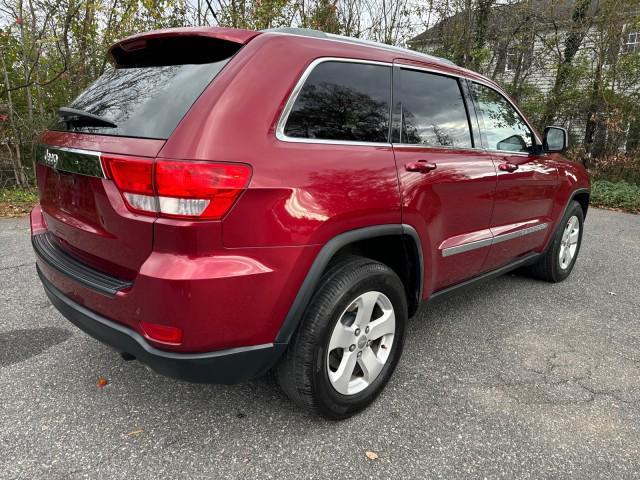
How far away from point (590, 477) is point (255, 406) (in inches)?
60.1

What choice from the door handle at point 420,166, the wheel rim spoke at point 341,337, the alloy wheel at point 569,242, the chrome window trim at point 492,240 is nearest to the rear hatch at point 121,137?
the wheel rim spoke at point 341,337

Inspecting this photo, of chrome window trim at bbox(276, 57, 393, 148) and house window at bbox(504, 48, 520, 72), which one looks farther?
house window at bbox(504, 48, 520, 72)

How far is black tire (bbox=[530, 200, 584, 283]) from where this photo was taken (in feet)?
13.4

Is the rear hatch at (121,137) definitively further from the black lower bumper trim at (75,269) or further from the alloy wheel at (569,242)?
the alloy wheel at (569,242)

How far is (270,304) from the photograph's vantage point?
5.82 feet

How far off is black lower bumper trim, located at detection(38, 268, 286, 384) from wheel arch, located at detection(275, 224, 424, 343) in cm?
12

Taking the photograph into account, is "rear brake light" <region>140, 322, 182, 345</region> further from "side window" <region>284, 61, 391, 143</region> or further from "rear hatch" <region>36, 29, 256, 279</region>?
"side window" <region>284, 61, 391, 143</region>

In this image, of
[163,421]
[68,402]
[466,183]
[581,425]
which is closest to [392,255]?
[466,183]

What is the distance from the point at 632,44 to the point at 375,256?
12352 millimetres

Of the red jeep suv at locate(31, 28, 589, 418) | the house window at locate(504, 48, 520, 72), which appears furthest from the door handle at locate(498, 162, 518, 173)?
the house window at locate(504, 48, 520, 72)

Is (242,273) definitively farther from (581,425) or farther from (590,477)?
(581,425)

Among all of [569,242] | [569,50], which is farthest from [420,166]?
[569,50]

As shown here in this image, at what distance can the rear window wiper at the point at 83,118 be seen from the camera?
1907 mm

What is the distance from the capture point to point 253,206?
5.51 ft
